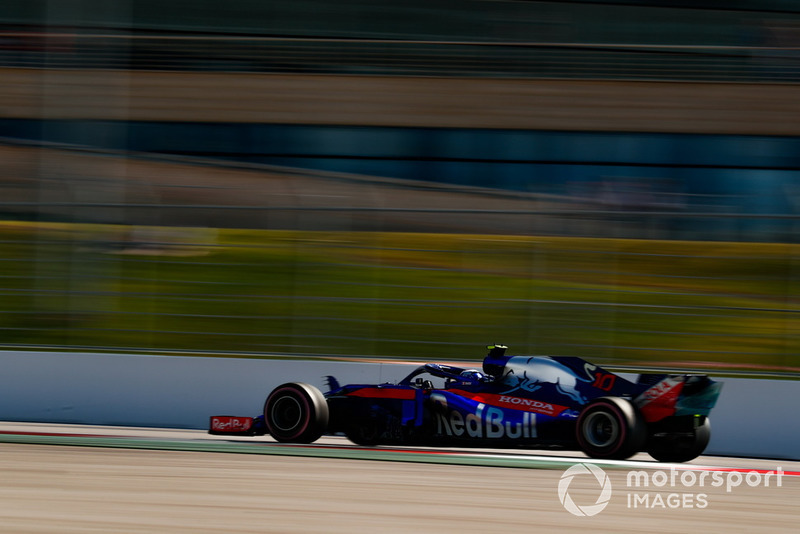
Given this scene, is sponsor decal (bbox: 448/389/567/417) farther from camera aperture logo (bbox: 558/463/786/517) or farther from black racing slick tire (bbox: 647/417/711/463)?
black racing slick tire (bbox: 647/417/711/463)

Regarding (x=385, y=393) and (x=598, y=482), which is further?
(x=385, y=393)

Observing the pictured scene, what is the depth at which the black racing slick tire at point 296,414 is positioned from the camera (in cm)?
828

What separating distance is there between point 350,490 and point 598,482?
1.63m

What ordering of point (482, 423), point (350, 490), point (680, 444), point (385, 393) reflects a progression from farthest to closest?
1. point (385, 393)
2. point (482, 423)
3. point (680, 444)
4. point (350, 490)

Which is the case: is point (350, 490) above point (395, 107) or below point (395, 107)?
below

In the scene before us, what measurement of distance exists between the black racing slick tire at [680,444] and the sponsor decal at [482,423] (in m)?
0.92

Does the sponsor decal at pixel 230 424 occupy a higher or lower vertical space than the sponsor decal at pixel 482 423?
lower

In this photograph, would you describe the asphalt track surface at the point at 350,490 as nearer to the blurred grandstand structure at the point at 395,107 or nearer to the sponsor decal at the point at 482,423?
the sponsor decal at the point at 482,423

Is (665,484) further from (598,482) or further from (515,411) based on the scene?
(515,411)

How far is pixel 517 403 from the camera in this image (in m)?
7.94

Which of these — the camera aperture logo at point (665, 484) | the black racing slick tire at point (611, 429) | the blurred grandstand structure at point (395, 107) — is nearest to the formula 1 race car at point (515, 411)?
the black racing slick tire at point (611, 429)

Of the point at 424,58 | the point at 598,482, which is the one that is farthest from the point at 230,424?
the point at 424,58

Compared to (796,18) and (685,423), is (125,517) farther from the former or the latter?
(796,18)

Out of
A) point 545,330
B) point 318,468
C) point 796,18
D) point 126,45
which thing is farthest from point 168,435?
point 796,18
